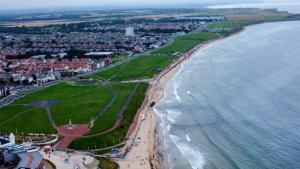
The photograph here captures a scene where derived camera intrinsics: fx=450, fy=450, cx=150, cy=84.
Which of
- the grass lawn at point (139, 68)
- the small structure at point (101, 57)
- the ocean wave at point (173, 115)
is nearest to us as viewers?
the ocean wave at point (173, 115)

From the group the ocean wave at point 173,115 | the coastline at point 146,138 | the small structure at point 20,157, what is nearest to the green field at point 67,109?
the coastline at point 146,138

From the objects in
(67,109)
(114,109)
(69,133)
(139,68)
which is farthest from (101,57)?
(69,133)

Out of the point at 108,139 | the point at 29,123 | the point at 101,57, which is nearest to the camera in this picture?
the point at 108,139

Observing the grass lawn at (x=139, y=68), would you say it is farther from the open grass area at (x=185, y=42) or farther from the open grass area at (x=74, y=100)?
the open grass area at (x=74, y=100)

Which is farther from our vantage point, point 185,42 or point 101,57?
point 185,42

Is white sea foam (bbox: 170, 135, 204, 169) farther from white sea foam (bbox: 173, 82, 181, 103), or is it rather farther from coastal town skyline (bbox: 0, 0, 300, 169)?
white sea foam (bbox: 173, 82, 181, 103)

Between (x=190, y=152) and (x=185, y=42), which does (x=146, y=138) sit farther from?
(x=185, y=42)

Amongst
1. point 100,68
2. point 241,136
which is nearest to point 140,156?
point 241,136
